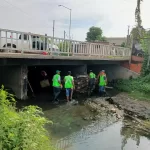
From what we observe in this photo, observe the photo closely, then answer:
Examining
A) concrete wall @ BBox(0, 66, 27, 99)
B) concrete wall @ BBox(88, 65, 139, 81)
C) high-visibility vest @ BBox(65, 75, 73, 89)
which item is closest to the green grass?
concrete wall @ BBox(88, 65, 139, 81)

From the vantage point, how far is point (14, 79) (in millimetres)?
12516

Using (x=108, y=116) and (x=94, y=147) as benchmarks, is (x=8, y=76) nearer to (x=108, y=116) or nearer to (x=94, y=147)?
(x=108, y=116)

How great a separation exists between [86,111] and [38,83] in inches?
242

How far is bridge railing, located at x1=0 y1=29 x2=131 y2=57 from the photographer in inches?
401

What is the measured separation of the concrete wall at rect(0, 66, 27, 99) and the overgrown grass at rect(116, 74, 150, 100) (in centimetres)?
840

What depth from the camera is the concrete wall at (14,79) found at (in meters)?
12.2

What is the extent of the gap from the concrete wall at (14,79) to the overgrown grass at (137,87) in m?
8.40

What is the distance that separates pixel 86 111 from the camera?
11.8 meters

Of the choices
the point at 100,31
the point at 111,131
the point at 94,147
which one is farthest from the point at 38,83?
the point at 100,31

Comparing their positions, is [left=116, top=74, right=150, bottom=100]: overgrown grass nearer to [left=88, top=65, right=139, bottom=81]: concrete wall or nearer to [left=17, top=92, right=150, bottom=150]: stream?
[left=88, top=65, right=139, bottom=81]: concrete wall

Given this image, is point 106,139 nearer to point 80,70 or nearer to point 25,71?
point 25,71

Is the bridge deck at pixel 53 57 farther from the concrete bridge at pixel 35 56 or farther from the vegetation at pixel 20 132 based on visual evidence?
the vegetation at pixel 20 132

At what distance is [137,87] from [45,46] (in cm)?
928

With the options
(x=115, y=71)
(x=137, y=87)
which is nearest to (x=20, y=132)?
(x=137, y=87)
